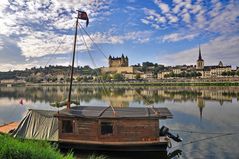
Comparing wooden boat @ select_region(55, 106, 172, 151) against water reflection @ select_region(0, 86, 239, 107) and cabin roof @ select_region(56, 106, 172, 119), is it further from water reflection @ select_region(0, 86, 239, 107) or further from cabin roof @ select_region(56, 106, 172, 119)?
water reflection @ select_region(0, 86, 239, 107)

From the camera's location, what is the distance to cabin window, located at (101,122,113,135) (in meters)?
17.2

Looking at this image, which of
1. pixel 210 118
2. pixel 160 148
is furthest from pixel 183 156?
pixel 210 118

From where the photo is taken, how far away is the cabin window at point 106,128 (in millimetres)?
17172

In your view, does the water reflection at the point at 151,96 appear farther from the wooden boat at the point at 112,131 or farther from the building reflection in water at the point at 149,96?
the wooden boat at the point at 112,131

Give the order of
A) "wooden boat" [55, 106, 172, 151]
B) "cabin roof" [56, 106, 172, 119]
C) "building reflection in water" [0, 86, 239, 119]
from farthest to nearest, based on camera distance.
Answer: "building reflection in water" [0, 86, 239, 119], "cabin roof" [56, 106, 172, 119], "wooden boat" [55, 106, 172, 151]

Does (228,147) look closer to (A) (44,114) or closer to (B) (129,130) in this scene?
(B) (129,130)

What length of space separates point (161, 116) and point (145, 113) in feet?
4.98

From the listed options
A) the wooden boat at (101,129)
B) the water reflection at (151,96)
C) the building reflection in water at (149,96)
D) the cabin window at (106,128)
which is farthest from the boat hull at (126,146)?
the water reflection at (151,96)

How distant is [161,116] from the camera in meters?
16.5

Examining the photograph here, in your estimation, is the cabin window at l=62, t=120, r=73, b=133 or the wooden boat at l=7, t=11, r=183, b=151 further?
the cabin window at l=62, t=120, r=73, b=133

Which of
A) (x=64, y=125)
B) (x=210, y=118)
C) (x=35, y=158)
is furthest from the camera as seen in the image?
(x=210, y=118)

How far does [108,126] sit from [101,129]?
46 cm

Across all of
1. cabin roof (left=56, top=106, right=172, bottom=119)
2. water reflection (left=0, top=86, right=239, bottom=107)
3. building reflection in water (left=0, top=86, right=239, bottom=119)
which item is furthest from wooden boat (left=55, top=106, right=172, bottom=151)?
water reflection (left=0, top=86, right=239, bottom=107)

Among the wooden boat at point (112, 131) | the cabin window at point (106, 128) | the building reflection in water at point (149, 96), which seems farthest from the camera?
the building reflection in water at point (149, 96)
